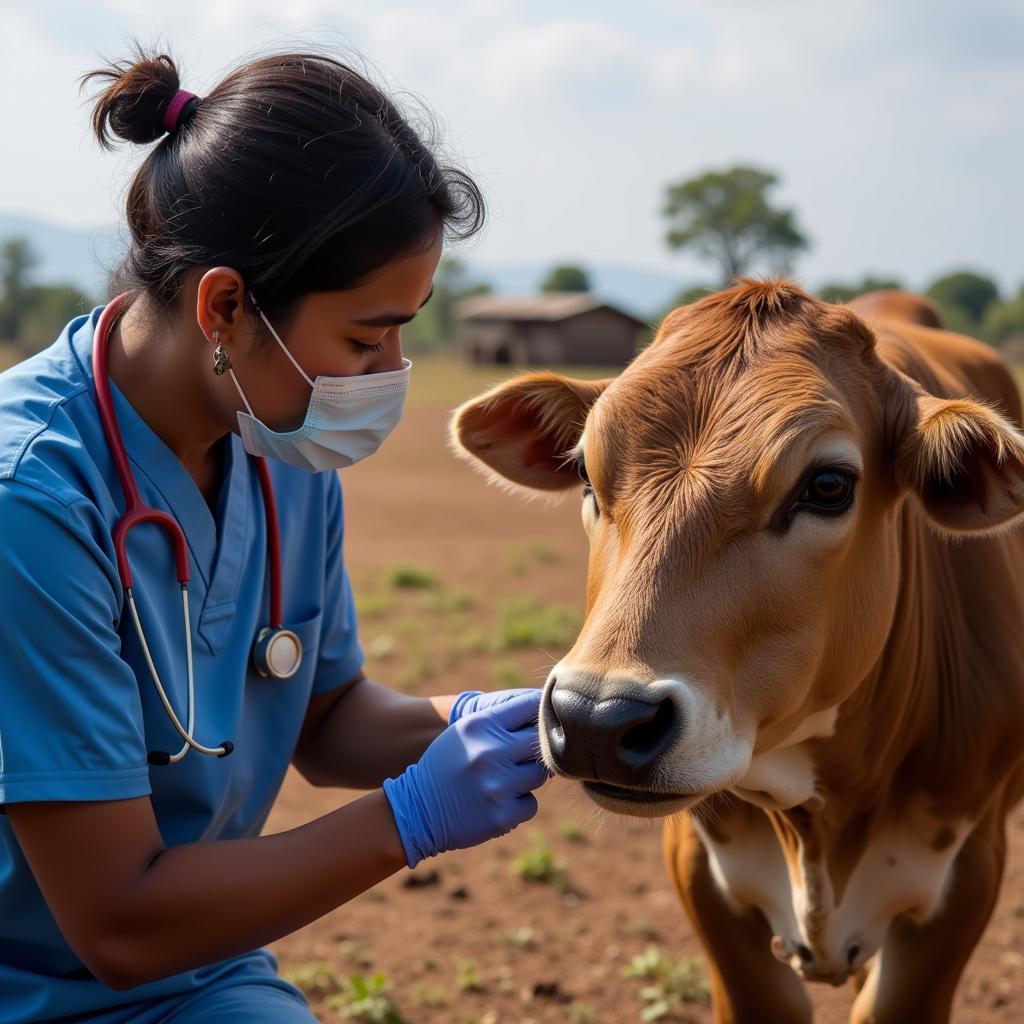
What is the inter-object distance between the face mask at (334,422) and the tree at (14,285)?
5100 cm

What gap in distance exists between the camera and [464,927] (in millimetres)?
4418

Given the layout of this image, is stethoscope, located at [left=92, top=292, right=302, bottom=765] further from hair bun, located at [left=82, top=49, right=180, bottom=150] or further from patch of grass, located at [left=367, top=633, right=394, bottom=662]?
patch of grass, located at [left=367, top=633, right=394, bottom=662]

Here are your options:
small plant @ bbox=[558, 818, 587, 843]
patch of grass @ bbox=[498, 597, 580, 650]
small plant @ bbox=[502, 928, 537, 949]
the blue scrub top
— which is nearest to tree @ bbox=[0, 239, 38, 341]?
patch of grass @ bbox=[498, 597, 580, 650]

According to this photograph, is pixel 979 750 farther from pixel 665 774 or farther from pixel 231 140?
pixel 231 140

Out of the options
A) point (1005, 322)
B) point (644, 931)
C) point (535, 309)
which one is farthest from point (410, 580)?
point (1005, 322)

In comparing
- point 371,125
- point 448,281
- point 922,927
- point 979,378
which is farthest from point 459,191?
point 448,281

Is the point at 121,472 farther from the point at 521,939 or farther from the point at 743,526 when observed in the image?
the point at 521,939

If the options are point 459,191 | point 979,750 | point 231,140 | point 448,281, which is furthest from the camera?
point 448,281

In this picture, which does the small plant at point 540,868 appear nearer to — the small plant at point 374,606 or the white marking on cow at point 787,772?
the white marking on cow at point 787,772

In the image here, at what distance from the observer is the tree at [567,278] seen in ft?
215

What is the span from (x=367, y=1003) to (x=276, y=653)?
4.90ft

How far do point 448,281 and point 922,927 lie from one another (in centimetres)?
6631

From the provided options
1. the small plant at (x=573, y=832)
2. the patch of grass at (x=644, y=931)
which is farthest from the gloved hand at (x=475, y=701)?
the small plant at (x=573, y=832)

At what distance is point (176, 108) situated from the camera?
8.51 ft
